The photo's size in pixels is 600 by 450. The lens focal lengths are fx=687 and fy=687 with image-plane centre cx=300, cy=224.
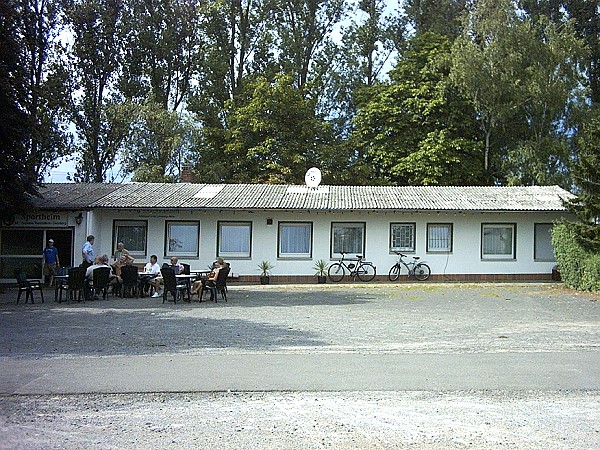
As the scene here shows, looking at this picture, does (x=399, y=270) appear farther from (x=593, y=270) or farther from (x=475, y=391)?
(x=475, y=391)

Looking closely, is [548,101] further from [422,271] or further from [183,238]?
[183,238]

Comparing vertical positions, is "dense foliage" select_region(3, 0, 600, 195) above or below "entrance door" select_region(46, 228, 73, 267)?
above

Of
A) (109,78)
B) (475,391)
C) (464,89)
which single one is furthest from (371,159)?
(475,391)

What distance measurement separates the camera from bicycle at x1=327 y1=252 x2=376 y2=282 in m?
24.9

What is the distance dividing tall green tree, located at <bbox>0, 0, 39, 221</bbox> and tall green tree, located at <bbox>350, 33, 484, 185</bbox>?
2037cm

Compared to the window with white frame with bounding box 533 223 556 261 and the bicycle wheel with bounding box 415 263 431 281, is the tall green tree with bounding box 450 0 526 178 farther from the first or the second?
the bicycle wheel with bounding box 415 263 431 281

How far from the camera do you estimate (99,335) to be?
1131 cm

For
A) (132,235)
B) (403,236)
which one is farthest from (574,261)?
(132,235)

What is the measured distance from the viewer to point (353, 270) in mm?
24953

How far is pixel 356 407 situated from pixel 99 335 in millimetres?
6021

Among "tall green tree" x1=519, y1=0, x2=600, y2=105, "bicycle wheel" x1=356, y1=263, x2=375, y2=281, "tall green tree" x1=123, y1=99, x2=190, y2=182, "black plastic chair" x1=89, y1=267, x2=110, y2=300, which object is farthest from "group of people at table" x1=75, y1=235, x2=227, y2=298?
"tall green tree" x1=519, y1=0, x2=600, y2=105

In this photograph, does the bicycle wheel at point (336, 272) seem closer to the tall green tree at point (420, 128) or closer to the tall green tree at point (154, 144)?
the tall green tree at point (420, 128)

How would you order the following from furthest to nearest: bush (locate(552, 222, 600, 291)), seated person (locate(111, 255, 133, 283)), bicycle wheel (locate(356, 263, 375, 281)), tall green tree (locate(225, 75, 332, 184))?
1. tall green tree (locate(225, 75, 332, 184))
2. bicycle wheel (locate(356, 263, 375, 281))
3. bush (locate(552, 222, 600, 291))
4. seated person (locate(111, 255, 133, 283))

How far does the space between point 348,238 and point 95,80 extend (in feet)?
67.0
